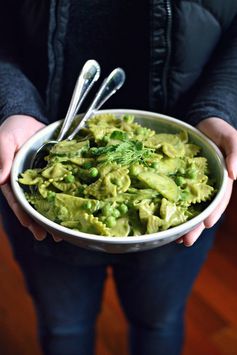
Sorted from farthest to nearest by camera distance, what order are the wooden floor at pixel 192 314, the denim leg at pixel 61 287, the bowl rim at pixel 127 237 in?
the wooden floor at pixel 192 314 < the denim leg at pixel 61 287 < the bowl rim at pixel 127 237

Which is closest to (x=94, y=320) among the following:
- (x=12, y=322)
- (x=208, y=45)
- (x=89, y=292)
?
(x=89, y=292)

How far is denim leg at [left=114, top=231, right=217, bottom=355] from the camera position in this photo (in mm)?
915

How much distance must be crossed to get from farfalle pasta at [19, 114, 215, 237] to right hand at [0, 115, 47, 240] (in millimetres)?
29

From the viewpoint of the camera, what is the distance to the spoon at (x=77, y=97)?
0.79 metres

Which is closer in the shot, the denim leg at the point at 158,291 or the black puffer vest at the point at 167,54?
the black puffer vest at the point at 167,54

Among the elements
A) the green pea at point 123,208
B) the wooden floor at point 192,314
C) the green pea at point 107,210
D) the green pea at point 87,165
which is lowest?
the wooden floor at point 192,314

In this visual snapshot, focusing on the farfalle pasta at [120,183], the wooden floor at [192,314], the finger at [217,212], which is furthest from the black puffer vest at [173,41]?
the wooden floor at [192,314]

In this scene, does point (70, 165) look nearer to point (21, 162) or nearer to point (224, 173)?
point (21, 162)

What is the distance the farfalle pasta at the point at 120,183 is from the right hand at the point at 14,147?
0.03 meters

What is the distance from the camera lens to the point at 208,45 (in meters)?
0.85

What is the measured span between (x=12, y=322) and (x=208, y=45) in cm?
103

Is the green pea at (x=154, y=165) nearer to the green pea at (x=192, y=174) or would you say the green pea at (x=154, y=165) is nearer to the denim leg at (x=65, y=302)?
the green pea at (x=192, y=174)

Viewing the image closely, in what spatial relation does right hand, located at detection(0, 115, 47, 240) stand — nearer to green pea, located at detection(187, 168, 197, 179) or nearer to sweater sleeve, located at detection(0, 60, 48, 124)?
sweater sleeve, located at detection(0, 60, 48, 124)

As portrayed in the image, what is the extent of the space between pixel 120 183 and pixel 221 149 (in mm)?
196
